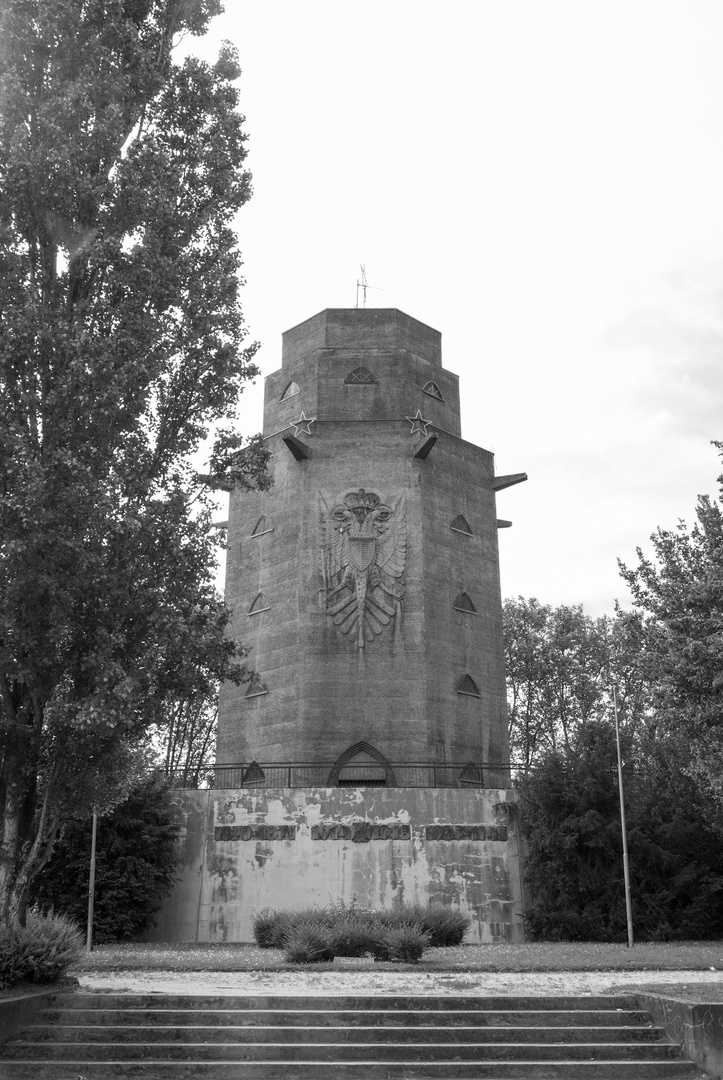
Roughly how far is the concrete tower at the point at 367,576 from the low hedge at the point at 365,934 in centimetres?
936

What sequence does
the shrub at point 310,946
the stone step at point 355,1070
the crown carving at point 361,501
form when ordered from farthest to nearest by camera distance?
the crown carving at point 361,501 → the shrub at point 310,946 → the stone step at point 355,1070

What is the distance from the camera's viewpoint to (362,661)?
31375 millimetres

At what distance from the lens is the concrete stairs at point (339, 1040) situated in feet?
35.3

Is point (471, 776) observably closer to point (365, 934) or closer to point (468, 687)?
point (468, 687)

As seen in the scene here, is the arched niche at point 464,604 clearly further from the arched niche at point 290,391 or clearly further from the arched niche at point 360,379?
the arched niche at point 290,391

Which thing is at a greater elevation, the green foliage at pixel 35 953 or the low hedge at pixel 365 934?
the green foliage at pixel 35 953

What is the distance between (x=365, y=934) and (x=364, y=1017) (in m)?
6.56

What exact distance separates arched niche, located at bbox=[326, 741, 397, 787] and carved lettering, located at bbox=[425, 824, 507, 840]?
10.7 ft

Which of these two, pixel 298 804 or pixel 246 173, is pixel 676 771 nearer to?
pixel 298 804

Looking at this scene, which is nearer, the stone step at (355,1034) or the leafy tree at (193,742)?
the stone step at (355,1034)

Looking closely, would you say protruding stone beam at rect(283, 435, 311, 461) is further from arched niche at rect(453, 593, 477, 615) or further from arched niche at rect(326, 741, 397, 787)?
arched niche at rect(326, 741, 397, 787)

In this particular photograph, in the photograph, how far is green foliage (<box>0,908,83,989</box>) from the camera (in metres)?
12.8

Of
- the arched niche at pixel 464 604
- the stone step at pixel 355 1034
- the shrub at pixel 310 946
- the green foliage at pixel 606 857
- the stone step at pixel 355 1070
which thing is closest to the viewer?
the stone step at pixel 355 1070

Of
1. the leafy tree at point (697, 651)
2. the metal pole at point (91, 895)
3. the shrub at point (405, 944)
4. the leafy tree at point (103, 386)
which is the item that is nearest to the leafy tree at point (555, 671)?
the leafy tree at point (697, 651)
